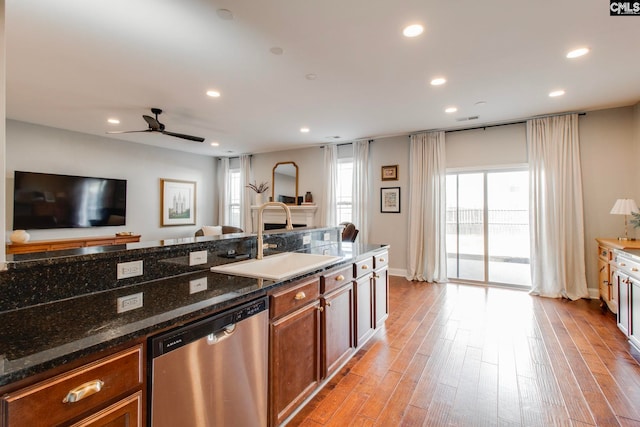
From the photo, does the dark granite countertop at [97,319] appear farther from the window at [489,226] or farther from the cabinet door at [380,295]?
the window at [489,226]

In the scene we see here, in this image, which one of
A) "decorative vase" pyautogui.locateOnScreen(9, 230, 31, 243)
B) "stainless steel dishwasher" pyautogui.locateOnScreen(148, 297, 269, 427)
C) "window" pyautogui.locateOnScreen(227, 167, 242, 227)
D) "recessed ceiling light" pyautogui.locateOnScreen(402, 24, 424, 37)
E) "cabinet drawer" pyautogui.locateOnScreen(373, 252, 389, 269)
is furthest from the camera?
"window" pyautogui.locateOnScreen(227, 167, 242, 227)

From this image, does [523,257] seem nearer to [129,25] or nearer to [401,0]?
[401,0]

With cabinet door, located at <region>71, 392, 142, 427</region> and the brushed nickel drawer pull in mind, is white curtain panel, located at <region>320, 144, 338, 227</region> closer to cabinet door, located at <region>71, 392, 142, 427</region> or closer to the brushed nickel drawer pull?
cabinet door, located at <region>71, 392, 142, 427</region>

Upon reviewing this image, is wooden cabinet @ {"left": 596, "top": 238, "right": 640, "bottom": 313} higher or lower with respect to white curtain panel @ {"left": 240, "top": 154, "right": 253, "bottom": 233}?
lower

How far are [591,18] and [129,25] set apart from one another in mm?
3414

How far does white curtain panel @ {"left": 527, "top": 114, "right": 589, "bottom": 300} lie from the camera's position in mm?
4188

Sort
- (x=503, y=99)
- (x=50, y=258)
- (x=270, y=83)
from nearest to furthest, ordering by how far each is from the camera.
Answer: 1. (x=50, y=258)
2. (x=270, y=83)
3. (x=503, y=99)

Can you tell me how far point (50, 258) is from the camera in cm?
123

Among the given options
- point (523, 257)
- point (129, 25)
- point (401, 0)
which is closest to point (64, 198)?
point (129, 25)

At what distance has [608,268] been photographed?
3451 millimetres

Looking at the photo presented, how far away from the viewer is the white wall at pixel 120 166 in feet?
15.6

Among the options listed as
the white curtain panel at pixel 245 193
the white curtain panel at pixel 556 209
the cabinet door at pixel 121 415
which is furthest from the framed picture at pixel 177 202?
the white curtain panel at pixel 556 209

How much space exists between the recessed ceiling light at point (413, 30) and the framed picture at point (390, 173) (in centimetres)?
340

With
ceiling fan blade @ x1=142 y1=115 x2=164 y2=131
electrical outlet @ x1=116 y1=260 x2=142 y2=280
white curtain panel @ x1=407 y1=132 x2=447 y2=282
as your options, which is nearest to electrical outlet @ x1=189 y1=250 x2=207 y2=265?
electrical outlet @ x1=116 y1=260 x2=142 y2=280
